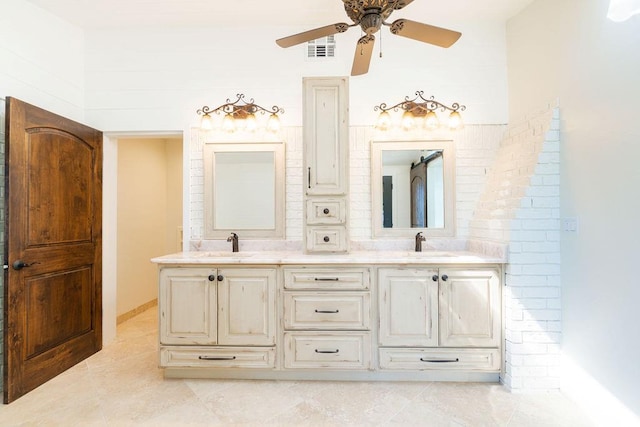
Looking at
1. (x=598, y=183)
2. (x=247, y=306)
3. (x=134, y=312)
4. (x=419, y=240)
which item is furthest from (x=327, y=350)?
(x=134, y=312)

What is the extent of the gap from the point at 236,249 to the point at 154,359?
47.6 inches

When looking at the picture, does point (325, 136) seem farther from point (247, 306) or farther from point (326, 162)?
point (247, 306)

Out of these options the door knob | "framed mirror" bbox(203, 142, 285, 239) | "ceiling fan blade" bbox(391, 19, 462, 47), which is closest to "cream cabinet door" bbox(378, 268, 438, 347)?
"framed mirror" bbox(203, 142, 285, 239)

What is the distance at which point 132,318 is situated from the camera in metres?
3.94

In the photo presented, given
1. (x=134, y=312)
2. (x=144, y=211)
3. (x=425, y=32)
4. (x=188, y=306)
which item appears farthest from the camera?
(x=144, y=211)

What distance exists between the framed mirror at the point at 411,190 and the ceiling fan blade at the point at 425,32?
1244 millimetres

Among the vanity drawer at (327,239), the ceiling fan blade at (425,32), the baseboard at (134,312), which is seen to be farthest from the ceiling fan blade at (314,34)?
the baseboard at (134,312)

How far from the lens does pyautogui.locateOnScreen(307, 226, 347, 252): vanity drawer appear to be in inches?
108

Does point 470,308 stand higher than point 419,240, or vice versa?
point 419,240

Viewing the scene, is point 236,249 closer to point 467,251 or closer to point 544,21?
point 467,251

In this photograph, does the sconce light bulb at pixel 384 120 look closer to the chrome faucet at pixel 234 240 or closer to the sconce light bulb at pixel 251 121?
the sconce light bulb at pixel 251 121

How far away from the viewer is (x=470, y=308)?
239cm

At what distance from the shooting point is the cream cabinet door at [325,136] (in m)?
2.70

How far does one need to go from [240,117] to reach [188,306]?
1.76 m
